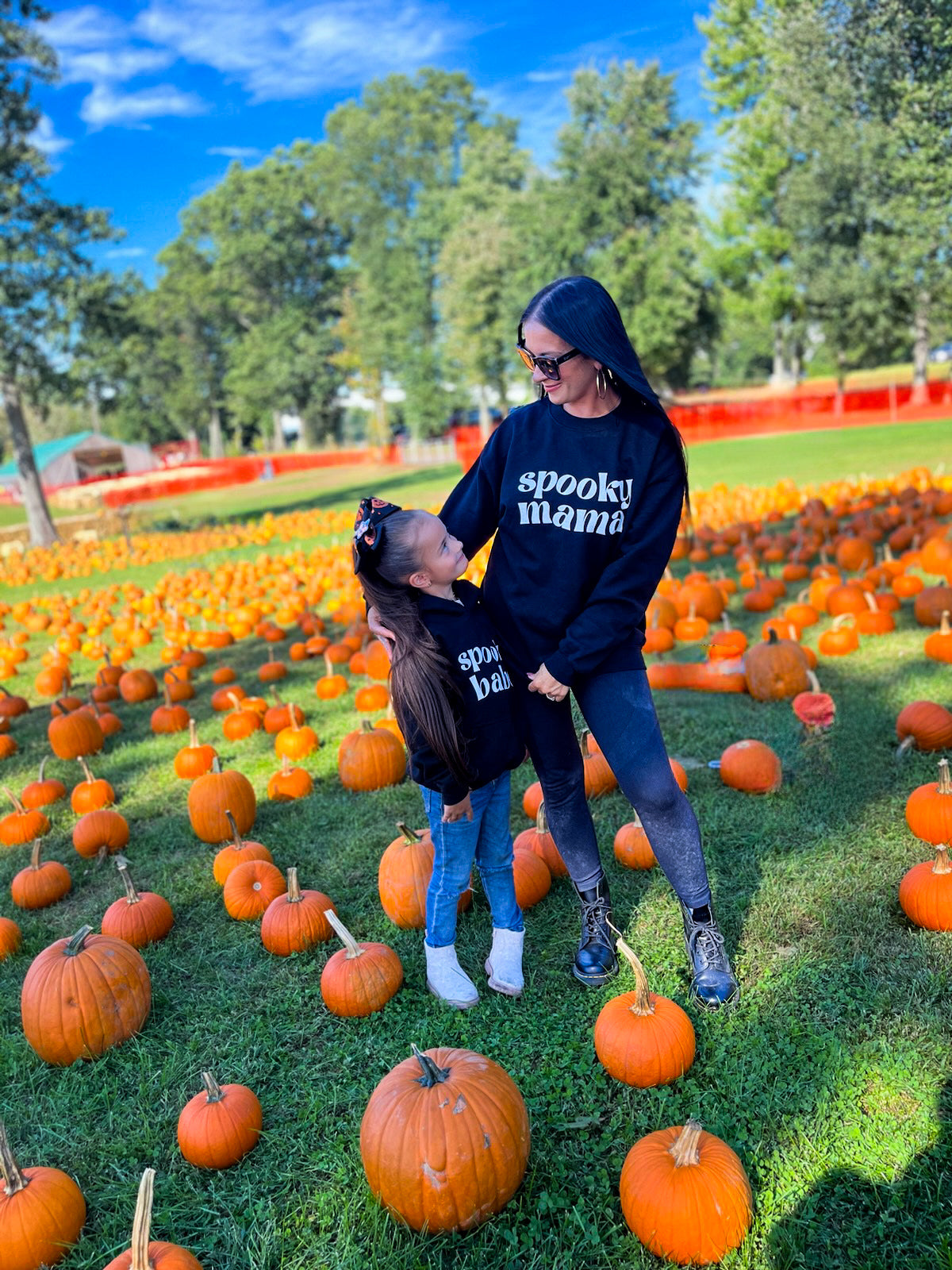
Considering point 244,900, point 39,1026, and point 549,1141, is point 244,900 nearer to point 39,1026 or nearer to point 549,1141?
point 39,1026

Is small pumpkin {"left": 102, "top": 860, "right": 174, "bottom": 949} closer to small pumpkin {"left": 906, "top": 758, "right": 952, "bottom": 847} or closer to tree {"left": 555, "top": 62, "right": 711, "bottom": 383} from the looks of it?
small pumpkin {"left": 906, "top": 758, "right": 952, "bottom": 847}

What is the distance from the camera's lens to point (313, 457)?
180 feet

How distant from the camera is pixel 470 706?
2.86m

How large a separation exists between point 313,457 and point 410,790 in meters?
51.9

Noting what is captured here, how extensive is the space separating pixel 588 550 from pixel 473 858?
1.14 metres

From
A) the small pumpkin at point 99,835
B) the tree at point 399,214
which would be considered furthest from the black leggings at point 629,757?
the tree at point 399,214

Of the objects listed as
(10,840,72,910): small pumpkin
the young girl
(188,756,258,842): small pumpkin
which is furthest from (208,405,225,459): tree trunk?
the young girl

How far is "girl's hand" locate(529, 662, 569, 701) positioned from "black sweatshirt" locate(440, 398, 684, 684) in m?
0.02

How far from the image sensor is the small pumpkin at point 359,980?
10.4ft

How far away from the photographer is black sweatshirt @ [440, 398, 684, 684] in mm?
2828

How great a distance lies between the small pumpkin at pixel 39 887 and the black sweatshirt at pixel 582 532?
8.67 feet

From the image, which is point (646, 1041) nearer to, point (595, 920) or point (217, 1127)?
point (595, 920)

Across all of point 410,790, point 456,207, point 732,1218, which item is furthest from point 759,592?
point 456,207

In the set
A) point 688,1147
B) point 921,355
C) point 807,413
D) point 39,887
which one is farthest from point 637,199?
point 688,1147
